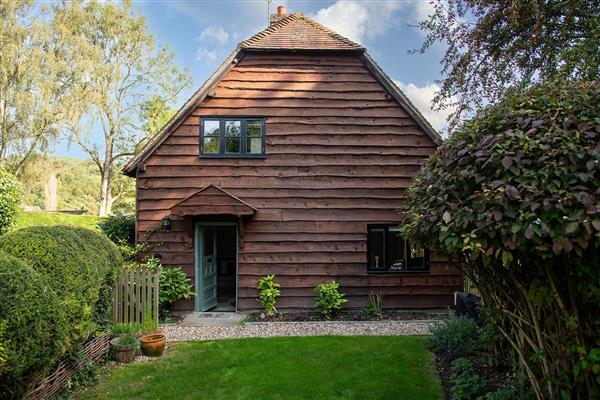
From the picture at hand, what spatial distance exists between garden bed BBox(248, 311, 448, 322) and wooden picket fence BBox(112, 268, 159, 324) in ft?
7.88

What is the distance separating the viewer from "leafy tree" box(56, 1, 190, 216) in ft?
77.5

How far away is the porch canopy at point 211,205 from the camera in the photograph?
31.3 ft

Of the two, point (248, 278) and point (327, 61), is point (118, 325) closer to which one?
point (248, 278)

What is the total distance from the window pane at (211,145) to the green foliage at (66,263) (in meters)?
4.77

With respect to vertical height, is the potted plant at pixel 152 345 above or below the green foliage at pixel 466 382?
below

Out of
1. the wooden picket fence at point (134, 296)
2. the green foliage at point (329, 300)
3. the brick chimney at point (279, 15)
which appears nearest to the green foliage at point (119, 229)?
the wooden picket fence at point (134, 296)

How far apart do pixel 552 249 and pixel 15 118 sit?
25.4 m

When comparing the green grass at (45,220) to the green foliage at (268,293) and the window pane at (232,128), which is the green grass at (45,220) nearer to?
the window pane at (232,128)

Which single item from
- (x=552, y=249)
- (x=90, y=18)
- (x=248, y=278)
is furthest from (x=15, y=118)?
(x=552, y=249)

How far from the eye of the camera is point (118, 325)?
774 cm

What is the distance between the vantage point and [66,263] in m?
4.73

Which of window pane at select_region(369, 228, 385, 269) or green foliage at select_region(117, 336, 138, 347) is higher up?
window pane at select_region(369, 228, 385, 269)

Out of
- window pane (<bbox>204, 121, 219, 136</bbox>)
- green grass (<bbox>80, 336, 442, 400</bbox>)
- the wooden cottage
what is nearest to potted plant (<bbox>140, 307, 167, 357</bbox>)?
green grass (<bbox>80, 336, 442, 400</bbox>)

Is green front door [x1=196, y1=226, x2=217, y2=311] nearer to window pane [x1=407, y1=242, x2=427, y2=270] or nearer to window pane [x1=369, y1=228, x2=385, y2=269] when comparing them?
window pane [x1=369, y1=228, x2=385, y2=269]
